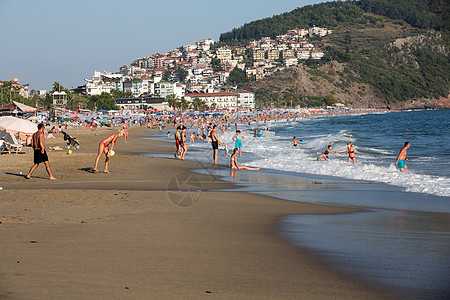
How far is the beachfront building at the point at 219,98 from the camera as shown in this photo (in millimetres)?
151875

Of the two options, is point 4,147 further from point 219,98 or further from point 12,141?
point 219,98

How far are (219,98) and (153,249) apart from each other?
487ft

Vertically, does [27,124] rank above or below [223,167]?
above

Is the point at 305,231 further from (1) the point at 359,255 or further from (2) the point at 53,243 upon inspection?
(2) the point at 53,243

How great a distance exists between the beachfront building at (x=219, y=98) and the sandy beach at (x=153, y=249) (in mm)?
141890

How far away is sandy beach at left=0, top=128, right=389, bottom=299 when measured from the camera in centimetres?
403

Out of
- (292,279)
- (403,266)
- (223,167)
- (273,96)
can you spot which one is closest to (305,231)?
(403,266)

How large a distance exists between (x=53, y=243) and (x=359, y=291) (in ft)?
10.5

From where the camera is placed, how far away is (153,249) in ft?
17.2

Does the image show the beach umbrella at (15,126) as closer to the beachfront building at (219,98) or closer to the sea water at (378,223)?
the sea water at (378,223)

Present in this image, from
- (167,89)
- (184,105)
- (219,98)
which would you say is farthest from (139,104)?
(219,98)

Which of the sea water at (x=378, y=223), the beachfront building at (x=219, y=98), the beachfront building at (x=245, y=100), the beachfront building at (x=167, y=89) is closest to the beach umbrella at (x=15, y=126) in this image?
the sea water at (x=378, y=223)

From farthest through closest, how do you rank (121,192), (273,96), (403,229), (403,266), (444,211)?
(273,96), (121,192), (444,211), (403,229), (403,266)

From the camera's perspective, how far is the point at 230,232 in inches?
251
